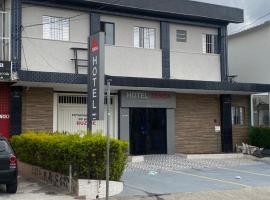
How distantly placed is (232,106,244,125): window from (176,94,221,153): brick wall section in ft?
4.46

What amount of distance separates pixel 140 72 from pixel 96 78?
29.6 feet

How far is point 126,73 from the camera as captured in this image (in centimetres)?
2297

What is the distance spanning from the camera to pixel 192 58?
25.0 metres

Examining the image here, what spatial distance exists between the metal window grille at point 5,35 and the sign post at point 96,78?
673 cm

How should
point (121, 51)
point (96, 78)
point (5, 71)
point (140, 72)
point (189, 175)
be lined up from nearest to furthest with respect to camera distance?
point (96, 78)
point (189, 175)
point (5, 71)
point (121, 51)
point (140, 72)

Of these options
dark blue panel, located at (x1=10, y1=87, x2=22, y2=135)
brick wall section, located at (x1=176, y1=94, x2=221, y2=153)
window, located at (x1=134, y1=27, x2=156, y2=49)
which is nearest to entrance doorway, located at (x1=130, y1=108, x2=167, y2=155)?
brick wall section, located at (x1=176, y1=94, x2=221, y2=153)

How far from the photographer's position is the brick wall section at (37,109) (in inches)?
818

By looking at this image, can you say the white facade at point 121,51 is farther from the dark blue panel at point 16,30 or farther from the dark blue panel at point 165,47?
the dark blue panel at point 16,30

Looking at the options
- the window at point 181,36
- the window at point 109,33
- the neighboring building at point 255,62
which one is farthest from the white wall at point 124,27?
the neighboring building at point 255,62

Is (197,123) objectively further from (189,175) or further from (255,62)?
(189,175)

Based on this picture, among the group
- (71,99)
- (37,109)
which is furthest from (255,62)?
(37,109)

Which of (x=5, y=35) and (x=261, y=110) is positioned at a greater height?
(x=5, y=35)

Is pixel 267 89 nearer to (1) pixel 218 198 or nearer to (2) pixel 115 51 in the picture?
(2) pixel 115 51

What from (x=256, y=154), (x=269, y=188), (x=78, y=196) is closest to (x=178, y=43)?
(x=256, y=154)
